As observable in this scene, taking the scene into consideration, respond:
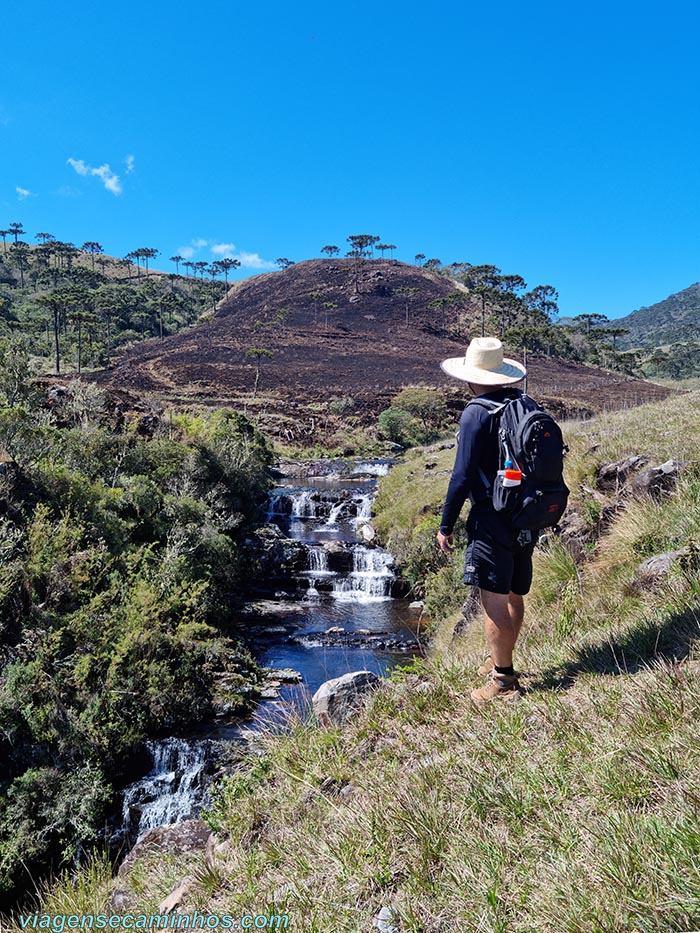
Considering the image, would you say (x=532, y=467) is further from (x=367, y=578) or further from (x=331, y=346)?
(x=331, y=346)

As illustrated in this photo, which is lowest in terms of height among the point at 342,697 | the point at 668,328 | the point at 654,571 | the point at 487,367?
the point at 342,697

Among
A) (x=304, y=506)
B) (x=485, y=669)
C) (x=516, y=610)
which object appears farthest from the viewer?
(x=304, y=506)

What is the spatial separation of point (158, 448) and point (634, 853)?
18.1 metres

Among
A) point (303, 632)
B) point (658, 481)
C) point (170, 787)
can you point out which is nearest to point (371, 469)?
point (303, 632)

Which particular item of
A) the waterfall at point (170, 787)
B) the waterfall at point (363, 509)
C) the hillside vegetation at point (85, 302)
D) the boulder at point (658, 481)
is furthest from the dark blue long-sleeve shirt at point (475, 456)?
the hillside vegetation at point (85, 302)

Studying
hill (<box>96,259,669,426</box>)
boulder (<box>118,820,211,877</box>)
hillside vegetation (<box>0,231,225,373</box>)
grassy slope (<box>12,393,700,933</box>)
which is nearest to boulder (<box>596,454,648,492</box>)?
grassy slope (<box>12,393,700,933</box>)

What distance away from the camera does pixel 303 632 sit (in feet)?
45.4

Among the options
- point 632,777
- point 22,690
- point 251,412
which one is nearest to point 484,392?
point 632,777

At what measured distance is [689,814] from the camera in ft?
6.00

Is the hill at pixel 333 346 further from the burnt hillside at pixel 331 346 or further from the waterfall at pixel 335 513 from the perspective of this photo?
the waterfall at pixel 335 513

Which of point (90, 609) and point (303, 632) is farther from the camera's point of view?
point (303, 632)

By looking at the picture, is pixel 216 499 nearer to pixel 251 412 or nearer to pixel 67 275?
pixel 251 412

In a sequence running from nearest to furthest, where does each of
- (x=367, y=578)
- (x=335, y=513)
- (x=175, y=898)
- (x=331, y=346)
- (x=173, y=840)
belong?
(x=175, y=898) → (x=173, y=840) → (x=367, y=578) → (x=335, y=513) → (x=331, y=346)

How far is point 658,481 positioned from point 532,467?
3.31 metres
